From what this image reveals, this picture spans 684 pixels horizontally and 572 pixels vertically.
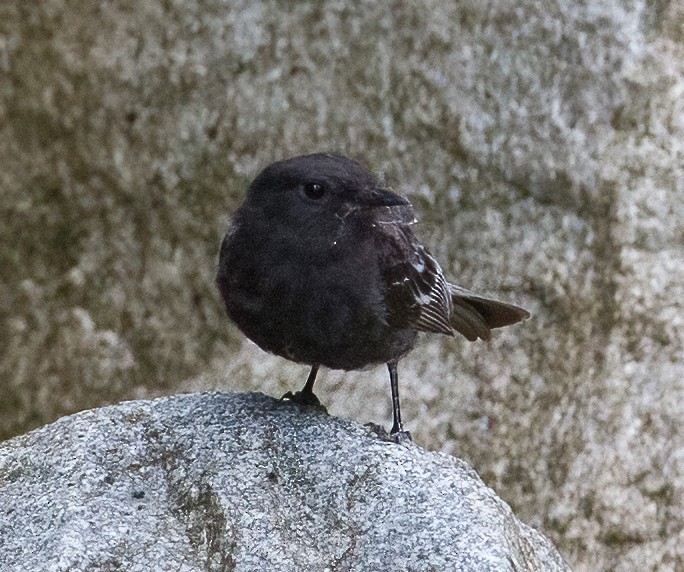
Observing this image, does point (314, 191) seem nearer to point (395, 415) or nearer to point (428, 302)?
point (428, 302)

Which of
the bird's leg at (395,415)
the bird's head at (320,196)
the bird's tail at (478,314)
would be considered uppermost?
the bird's head at (320,196)

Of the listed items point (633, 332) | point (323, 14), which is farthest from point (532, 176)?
point (323, 14)

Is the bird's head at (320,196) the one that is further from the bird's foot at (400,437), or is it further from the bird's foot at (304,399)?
the bird's foot at (400,437)

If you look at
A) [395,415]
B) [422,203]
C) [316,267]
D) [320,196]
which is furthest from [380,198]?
[422,203]

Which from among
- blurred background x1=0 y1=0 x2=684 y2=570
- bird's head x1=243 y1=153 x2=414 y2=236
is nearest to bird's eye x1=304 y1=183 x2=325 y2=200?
bird's head x1=243 y1=153 x2=414 y2=236

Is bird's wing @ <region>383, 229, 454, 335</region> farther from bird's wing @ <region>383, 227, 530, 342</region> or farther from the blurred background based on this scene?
the blurred background

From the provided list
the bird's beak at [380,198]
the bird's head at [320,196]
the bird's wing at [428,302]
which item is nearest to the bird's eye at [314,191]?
A: the bird's head at [320,196]

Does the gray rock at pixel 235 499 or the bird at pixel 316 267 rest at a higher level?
the bird at pixel 316 267
